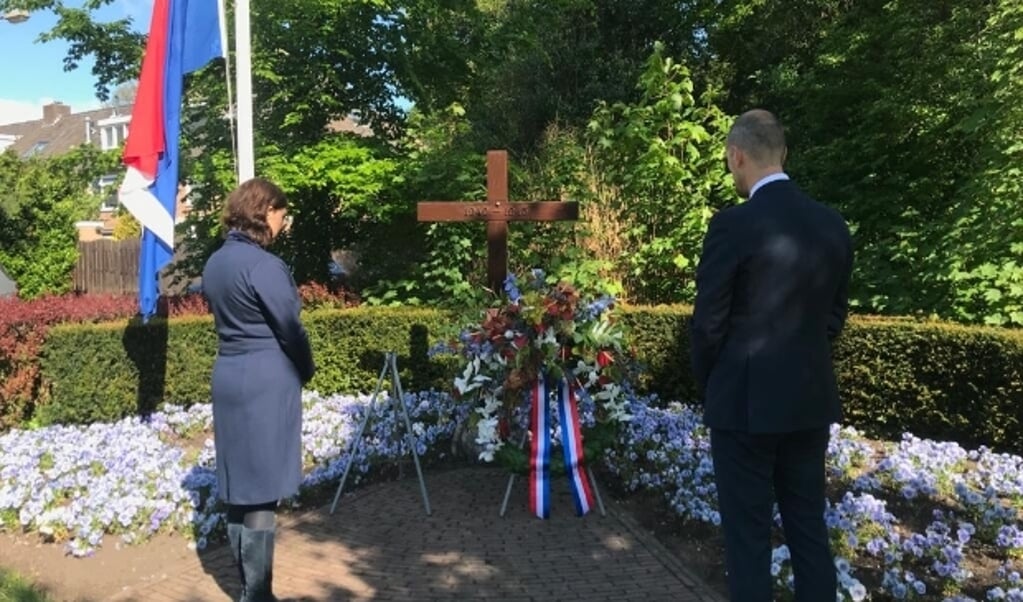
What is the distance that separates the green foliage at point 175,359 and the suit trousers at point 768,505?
15.6 ft

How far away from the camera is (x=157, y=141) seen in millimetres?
6289

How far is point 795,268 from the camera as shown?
267 cm

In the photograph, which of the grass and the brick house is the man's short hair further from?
the brick house

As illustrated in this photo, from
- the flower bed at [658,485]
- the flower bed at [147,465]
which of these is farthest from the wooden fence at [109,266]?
the flower bed at [147,465]

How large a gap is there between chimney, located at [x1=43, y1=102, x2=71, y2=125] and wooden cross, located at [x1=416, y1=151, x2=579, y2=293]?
54.8m

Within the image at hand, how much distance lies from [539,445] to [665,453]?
120cm

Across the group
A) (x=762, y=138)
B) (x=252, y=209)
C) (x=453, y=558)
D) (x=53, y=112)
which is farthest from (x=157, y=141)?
(x=53, y=112)

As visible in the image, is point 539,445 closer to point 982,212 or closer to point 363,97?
point 982,212

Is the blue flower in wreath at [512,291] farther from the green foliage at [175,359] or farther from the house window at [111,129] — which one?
the house window at [111,129]

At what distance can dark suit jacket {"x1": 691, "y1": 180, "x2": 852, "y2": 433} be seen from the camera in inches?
105

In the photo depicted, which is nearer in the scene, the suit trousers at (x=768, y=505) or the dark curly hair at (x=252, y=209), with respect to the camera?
the suit trousers at (x=768, y=505)

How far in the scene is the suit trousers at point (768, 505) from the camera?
2.78 meters

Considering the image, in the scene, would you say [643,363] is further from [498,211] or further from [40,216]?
[40,216]

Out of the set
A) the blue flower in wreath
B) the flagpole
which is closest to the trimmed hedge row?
the blue flower in wreath
